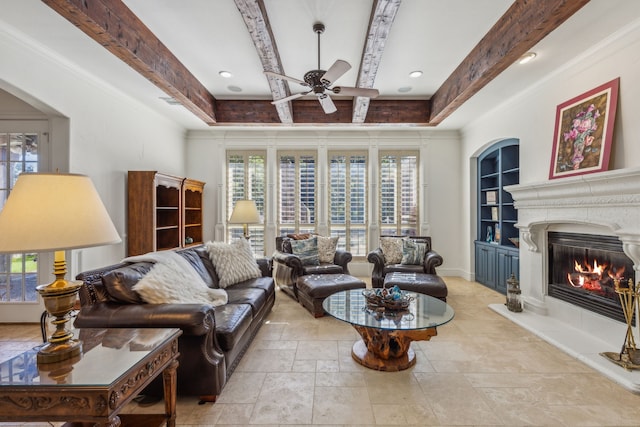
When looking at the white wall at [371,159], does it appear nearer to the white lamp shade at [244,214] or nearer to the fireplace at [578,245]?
the white lamp shade at [244,214]

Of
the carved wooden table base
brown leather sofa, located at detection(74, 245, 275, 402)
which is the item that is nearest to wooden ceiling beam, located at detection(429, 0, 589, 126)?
the carved wooden table base

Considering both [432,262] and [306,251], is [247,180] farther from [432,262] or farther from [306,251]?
[432,262]

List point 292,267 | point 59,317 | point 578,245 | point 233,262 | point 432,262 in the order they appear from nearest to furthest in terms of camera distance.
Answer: point 59,317
point 578,245
point 233,262
point 292,267
point 432,262

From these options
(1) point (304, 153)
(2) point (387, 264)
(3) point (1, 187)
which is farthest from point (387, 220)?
(3) point (1, 187)

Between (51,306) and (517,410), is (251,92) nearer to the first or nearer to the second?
(51,306)

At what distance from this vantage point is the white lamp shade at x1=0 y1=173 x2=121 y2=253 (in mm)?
1106

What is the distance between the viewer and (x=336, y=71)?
2645mm

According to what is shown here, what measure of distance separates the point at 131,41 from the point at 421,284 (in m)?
3.84

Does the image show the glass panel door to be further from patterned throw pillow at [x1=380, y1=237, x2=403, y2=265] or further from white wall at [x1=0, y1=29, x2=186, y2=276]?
patterned throw pillow at [x1=380, y1=237, x2=403, y2=265]

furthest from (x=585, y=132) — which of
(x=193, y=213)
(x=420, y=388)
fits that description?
(x=193, y=213)

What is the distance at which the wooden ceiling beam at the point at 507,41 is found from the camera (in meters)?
2.15

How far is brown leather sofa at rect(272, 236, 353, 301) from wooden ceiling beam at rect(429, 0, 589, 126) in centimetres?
268

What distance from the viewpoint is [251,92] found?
14.5 feet

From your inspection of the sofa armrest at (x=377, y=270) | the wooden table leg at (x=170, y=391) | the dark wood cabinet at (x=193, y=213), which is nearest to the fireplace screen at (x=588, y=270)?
the sofa armrest at (x=377, y=270)
